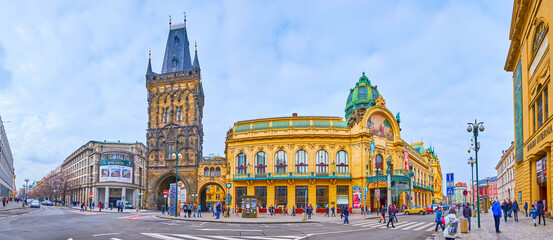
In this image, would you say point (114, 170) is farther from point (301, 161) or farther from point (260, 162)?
point (301, 161)

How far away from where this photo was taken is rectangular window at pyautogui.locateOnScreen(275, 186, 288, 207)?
184 feet

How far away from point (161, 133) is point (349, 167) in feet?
118

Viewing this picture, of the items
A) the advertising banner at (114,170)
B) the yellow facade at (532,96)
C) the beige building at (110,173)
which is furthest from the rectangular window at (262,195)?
the advertising banner at (114,170)

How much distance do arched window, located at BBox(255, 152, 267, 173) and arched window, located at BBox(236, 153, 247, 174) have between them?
77.3 inches

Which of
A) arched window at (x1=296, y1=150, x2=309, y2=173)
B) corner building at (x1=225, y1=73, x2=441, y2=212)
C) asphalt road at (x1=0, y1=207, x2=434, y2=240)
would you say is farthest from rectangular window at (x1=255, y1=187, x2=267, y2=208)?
asphalt road at (x1=0, y1=207, x2=434, y2=240)

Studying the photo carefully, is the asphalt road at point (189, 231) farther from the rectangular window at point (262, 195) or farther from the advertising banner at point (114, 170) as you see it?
the advertising banner at point (114, 170)

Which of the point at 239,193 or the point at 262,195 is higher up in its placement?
the point at 239,193

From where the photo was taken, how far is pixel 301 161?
56.6 m

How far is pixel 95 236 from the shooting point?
65.9 feet

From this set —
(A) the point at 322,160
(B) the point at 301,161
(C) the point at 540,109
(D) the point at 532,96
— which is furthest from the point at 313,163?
(C) the point at 540,109

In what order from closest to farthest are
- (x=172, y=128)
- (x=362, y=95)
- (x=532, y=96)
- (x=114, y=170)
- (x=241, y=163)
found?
(x=532, y=96) < (x=241, y=163) < (x=362, y=95) < (x=172, y=128) < (x=114, y=170)

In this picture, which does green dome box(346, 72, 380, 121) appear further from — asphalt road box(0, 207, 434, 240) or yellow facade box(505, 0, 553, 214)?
asphalt road box(0, 207, 434, 240)

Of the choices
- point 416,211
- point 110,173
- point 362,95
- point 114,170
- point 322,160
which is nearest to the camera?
point 416,211

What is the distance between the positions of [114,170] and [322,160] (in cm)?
5418
